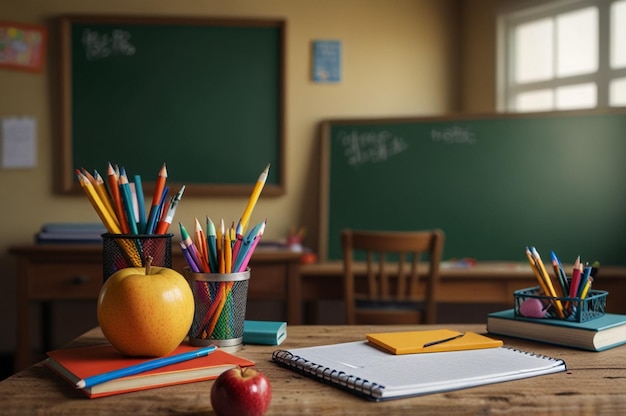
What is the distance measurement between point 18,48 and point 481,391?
324cm

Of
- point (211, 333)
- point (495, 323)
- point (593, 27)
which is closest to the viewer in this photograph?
point (211, 333)

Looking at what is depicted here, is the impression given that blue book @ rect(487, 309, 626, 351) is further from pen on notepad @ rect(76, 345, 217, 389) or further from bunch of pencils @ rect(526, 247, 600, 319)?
pen on notepad @ rect(76, 345, 217, 389)

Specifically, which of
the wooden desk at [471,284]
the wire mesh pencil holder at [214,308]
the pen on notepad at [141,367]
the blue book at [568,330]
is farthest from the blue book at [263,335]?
the wooden desk at [471,284]

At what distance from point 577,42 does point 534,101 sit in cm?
35

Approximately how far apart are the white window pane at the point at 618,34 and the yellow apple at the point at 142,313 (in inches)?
103

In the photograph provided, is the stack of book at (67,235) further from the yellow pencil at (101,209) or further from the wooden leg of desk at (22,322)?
the yellow pencil at (101,209)

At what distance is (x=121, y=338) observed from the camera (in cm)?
88

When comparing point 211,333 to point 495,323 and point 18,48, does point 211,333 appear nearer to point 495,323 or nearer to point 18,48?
point 495,323

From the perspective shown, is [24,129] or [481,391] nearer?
[481,391]

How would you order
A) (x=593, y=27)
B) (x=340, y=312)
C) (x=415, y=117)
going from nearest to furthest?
1. (x=593, y=27)
2. (x=415, y=117)
3. (x=340, y=312)

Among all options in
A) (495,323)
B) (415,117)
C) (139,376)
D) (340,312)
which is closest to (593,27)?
(415,117)

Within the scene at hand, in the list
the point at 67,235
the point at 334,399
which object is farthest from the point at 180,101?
the point at 334,399

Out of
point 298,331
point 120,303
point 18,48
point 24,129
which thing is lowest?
point 298,331

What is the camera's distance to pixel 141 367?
2.72 ft
